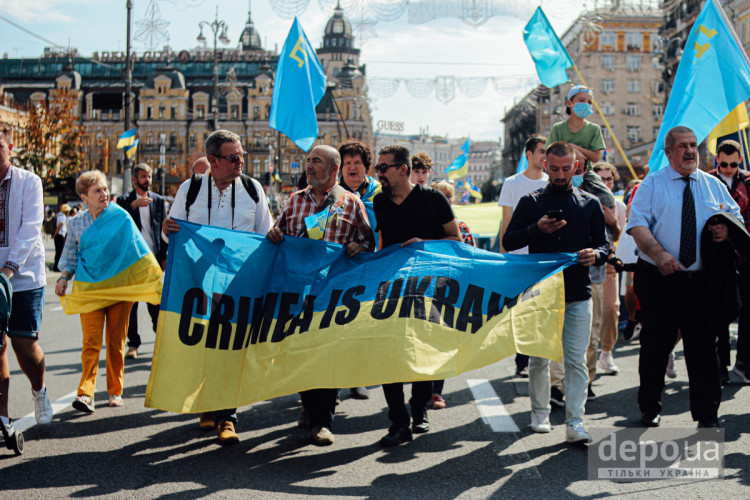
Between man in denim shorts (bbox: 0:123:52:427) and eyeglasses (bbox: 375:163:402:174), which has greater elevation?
eyeglasses (bbox: 375:163:402:174)

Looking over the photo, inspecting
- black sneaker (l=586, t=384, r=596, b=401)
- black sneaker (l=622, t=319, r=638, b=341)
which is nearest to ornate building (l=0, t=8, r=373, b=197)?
black sneaker (l=622, t=319, r=638, b=341)

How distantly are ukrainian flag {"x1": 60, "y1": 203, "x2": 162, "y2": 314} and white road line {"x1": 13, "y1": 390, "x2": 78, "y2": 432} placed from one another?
0.81 metres

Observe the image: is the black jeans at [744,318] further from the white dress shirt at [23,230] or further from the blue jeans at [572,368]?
the white dress shirt at [23,230]

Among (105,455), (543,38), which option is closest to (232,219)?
(105,455)

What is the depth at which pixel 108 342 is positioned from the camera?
695 cm

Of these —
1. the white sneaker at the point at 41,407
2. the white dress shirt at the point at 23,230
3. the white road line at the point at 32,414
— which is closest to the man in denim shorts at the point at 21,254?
the white dress shirt at the point at 23,230

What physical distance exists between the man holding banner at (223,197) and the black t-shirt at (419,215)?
1.09 metres

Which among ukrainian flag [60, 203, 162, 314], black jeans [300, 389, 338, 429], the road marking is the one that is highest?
ukrainian flag [60, 203, 162, 314]

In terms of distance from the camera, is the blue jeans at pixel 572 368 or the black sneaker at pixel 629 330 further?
the black sneaker at pixel 629 330

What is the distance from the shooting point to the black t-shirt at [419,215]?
230 inches

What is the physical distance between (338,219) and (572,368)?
199 cm

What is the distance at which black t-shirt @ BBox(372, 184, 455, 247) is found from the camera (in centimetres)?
585

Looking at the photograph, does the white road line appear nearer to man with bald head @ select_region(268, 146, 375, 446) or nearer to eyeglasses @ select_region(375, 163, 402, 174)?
man with bald head @ select_region(268, 146, 375, 446)

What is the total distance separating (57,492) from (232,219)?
241 centimetres
